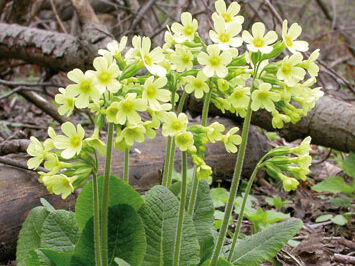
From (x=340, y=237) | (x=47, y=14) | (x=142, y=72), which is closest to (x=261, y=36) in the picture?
(x=340, y=237)

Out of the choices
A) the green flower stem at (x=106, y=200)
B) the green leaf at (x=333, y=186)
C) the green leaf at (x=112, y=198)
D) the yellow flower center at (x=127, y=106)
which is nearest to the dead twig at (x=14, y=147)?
the green leaf at (x=112, y=198)

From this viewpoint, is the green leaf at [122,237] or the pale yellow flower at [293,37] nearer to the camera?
the pale yellow flower at [293,37]

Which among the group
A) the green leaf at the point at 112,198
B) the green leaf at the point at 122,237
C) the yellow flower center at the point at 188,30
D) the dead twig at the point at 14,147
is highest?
the yellow flower center at the point at 188,30

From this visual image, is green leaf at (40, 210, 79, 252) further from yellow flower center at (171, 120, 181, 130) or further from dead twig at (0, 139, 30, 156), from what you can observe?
dead twig at (0, 139, 30, 156)

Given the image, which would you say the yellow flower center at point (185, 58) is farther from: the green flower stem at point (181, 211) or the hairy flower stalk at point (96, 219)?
the hairy flower stalk at point (96, 219)

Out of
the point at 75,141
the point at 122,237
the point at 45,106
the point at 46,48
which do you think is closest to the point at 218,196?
the point at 122,237

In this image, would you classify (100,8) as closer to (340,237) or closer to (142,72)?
(142,72)
